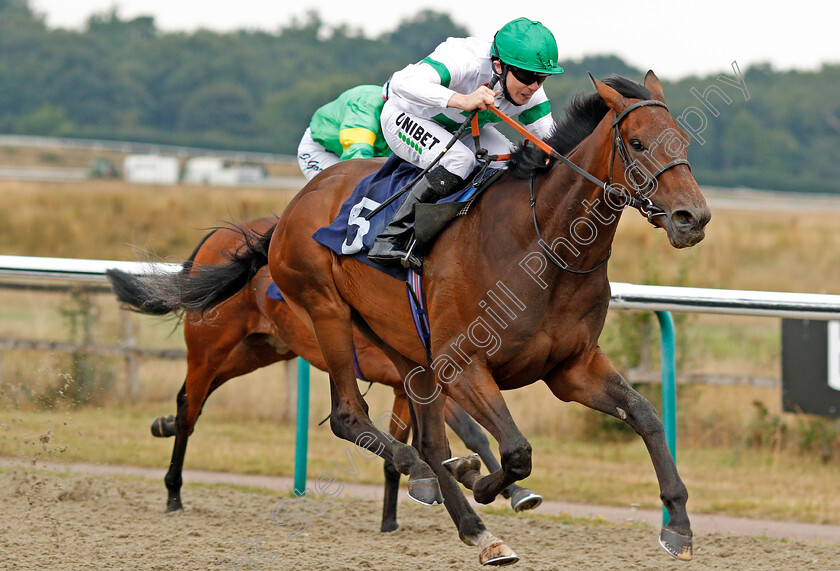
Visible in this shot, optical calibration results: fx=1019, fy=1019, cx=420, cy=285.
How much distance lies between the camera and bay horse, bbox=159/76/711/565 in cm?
328

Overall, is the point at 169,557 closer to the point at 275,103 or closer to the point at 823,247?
the point at 823,247

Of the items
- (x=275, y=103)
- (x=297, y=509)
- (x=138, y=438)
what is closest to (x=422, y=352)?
(x=297, y=509)

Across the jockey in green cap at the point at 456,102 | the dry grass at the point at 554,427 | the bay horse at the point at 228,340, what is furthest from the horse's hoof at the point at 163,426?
the jockey in green cap at the point at 456,102

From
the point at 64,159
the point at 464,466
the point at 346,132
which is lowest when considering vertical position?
the point at 464,466

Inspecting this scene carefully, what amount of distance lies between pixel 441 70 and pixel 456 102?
0.21m

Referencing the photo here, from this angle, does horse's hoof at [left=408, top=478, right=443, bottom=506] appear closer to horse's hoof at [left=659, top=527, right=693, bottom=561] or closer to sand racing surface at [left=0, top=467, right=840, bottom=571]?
sand racing surface at [left=0, top=467, right=840, bottom=571]

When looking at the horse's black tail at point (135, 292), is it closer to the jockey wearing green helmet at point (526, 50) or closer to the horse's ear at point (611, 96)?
the jockey wearing green helmet at point (526, 50)

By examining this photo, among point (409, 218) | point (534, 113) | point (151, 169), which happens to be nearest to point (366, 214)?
point (409, 218)

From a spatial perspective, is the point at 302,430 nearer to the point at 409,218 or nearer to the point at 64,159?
the point at 409,218

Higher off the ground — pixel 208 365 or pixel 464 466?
pixel 208 365

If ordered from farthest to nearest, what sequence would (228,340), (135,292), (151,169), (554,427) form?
(151,169)
(554,427)
(135,292)
(228,340)

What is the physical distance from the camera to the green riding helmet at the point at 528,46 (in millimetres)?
3652

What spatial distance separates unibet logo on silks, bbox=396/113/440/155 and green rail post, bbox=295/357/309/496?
180 cm

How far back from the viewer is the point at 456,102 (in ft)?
12.2
